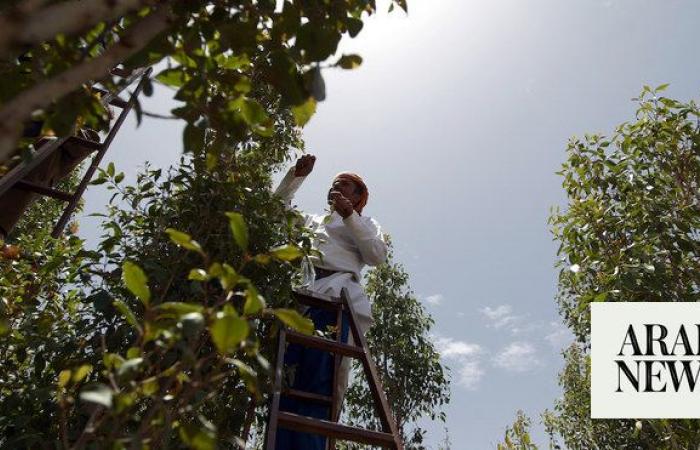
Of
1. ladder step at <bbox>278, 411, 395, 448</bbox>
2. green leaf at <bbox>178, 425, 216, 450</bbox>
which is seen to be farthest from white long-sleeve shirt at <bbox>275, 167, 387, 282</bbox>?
green leaf at <bbox>178, 425, 216, 450</bbox>

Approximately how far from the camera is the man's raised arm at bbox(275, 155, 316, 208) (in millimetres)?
3479

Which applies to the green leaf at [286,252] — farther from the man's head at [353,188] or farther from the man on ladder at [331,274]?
the man's head at [353,188]

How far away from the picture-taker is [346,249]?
3945 millimetres

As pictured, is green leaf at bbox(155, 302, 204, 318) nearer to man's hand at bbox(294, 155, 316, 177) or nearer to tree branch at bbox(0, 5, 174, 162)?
tree branch at bbox(0, 5, 174, 162)

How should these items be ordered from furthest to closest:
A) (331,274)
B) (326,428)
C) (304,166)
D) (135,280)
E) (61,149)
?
(331,274) < (61,149) < (304,166) < (326,428) < (135,280)

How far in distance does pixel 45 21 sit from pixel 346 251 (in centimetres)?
329

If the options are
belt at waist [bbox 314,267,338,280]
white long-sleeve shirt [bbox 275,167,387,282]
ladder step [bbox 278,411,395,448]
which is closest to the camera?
ladder step [bbox 278,411,395,448]

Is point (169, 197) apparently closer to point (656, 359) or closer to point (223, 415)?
point (223, 415)

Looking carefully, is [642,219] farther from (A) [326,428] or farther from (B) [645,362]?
(A) [326,428]

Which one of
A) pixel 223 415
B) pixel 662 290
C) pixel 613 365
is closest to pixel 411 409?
pixel 613 365

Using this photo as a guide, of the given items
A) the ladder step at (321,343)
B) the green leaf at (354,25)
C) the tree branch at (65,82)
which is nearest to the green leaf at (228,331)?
the tree branch at (65,82)

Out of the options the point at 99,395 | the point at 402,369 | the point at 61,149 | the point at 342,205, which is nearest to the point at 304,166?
the point at 342,205

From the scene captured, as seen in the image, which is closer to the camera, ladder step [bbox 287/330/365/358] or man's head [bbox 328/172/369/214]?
ladder step [bbox 287/330/365/358]

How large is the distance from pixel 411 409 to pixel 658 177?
8623 millimetres
